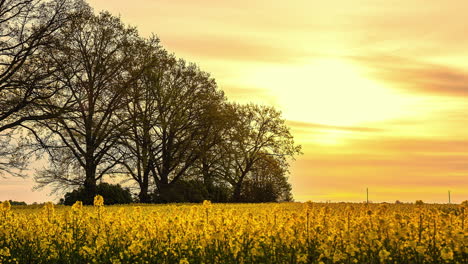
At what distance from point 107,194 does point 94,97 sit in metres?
5.91

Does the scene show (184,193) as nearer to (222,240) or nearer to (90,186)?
(90,186)

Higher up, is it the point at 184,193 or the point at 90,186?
the point at 90,186

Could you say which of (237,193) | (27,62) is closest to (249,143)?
(237,193)

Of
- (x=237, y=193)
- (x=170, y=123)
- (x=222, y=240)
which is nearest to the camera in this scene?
(x=222, y=240)

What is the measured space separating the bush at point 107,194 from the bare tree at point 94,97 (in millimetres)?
526

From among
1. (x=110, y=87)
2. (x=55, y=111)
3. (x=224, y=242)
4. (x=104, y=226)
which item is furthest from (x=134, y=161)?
(x=224, y=242)

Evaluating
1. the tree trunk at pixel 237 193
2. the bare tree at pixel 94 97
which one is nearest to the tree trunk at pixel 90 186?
the bare tree at pixel 94 97

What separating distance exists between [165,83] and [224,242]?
31505 millimetres

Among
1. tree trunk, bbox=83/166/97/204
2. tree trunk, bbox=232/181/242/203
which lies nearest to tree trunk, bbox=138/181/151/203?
tree trunk, bbox=83/166/97/204

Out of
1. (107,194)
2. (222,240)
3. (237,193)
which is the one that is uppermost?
(237,193)

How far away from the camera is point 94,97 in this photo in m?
31.9

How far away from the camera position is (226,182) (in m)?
44.6

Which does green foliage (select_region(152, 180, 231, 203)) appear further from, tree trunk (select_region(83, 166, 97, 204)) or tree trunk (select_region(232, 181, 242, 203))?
tree trunk (select_region(83, 166, 97, 204))

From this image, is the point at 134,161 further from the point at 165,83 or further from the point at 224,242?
the point at 224,242
